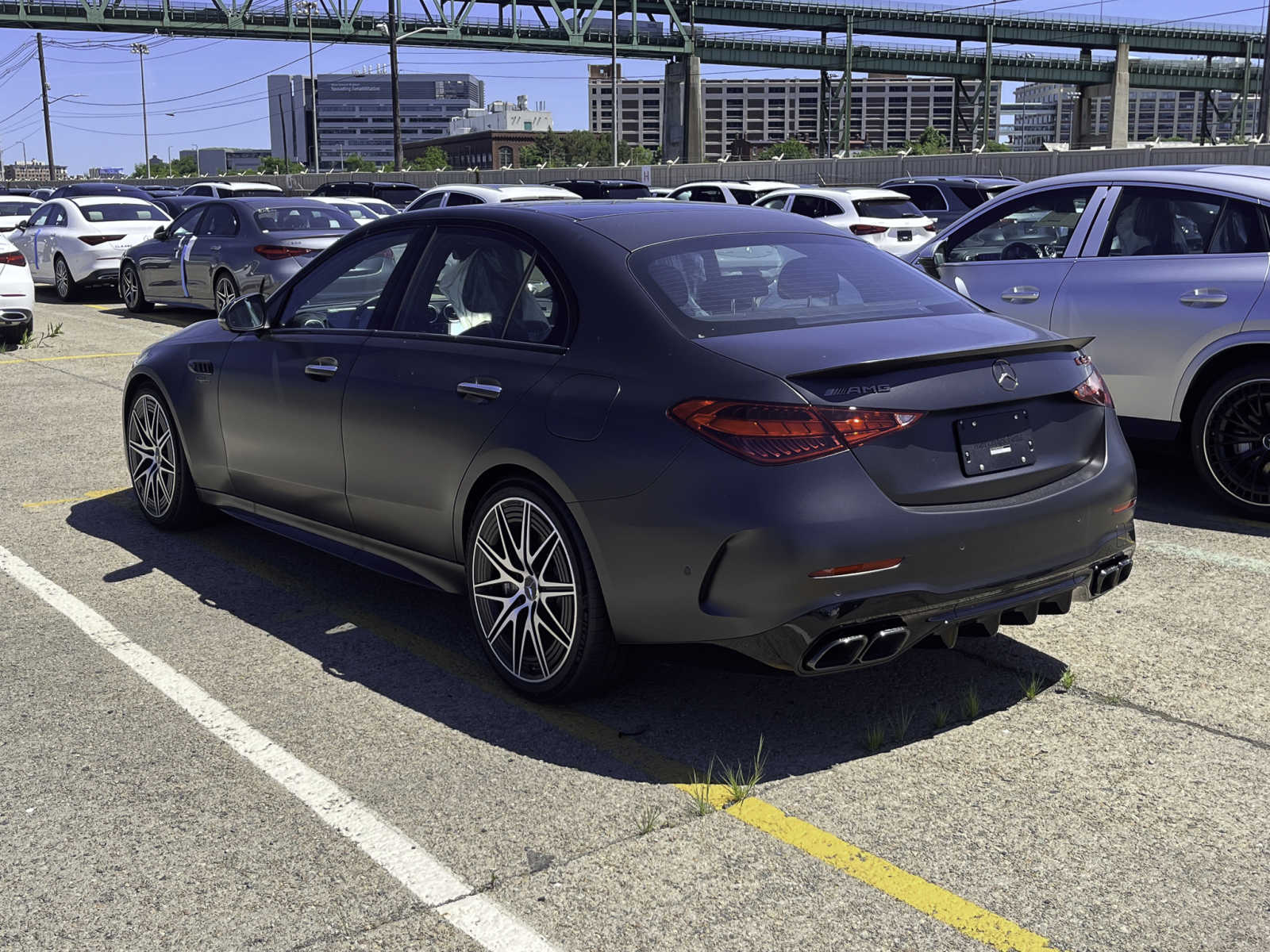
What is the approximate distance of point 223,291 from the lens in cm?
1592

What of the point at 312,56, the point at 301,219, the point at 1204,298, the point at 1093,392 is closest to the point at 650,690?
the point at 1093,392

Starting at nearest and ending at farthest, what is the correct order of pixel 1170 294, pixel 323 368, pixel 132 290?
pixel 323 368 → pixel 1170 294 → pixel 132 290

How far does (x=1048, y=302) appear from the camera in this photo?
302 inches

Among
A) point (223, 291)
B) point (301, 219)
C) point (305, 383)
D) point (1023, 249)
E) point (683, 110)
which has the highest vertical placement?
point (683, 110)

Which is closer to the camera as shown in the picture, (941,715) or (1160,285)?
(941,715)

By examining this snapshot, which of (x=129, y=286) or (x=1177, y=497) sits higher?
(x=129, y=286)

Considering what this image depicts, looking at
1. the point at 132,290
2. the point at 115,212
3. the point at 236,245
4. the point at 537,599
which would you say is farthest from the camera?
the point at 115,212

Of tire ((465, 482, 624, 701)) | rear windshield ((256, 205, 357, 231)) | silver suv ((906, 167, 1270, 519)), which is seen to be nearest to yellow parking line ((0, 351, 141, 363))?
rear windshield ((256, 205, 357, 231))

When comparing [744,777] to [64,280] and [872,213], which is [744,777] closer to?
[872,213]

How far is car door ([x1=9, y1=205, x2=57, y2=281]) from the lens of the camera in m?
21.6

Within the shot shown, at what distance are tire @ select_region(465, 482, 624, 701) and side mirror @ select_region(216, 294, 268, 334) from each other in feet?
6.29

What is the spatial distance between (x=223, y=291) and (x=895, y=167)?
2781 cm

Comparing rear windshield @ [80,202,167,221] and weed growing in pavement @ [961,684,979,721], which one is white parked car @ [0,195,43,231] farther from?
weed growing in pavement @ [961,684,979,721]

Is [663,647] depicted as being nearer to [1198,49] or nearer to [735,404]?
[735,404]
